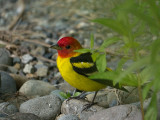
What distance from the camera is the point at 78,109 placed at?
133 inches

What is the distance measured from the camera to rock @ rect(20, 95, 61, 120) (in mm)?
3389

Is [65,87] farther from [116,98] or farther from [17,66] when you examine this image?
[17,66]

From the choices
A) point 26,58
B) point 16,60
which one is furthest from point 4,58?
point 26,58

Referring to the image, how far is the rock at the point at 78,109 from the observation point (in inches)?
130

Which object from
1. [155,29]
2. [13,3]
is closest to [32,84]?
[155,29]

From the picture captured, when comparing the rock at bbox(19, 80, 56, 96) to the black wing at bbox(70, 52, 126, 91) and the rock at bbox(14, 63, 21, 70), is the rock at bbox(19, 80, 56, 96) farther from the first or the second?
the rock at bbox(14, 63, 21, 70)

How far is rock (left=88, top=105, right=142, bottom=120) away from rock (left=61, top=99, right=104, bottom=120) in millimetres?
316

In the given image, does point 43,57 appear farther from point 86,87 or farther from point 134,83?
point 134,83

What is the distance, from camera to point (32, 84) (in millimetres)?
4051

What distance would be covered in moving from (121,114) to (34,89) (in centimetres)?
149

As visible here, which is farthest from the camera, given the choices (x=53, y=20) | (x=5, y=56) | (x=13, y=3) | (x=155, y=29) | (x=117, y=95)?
(x=13, y=3)

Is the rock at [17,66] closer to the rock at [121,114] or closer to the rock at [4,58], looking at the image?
the rock at [4,58]

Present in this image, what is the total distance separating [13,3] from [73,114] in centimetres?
580

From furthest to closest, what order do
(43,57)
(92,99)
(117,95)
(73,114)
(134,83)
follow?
1. (43,57)
2. (92,99)
3. (117,95)
4. (73,114)
5. (134,83)
